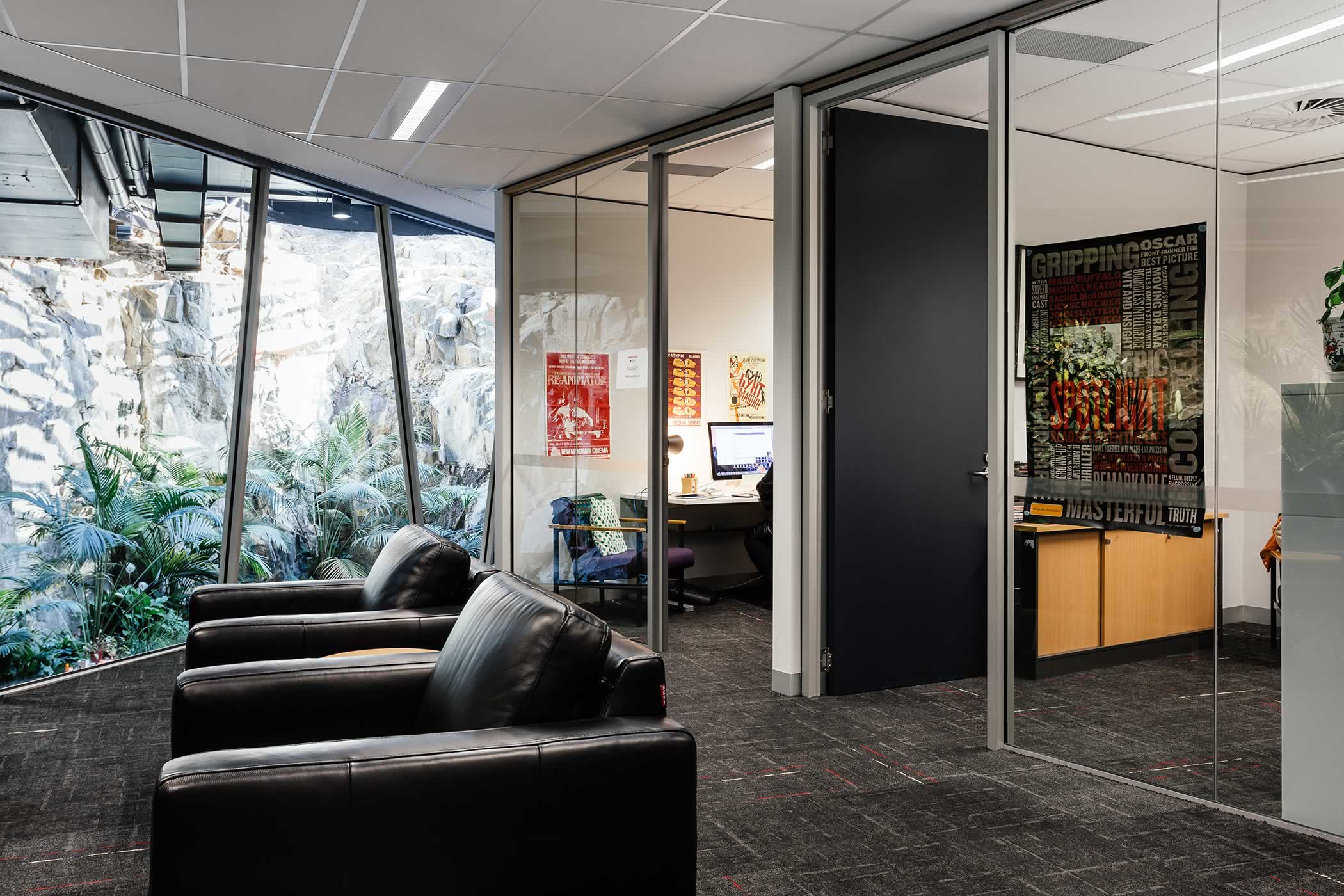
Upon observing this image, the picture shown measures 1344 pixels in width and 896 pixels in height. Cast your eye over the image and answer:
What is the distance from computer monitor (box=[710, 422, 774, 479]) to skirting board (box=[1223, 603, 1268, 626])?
15.6ft

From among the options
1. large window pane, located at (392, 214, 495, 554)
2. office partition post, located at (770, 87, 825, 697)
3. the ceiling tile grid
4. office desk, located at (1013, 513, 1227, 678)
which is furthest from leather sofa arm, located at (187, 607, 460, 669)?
large window pane, located at (392, 214, 495, 554)

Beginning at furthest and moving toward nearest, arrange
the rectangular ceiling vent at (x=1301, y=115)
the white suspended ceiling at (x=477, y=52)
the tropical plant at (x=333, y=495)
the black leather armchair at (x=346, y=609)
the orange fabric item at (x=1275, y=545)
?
the tropical plant at (x=333, y=495), the white suspended ceiling at (x=477, y=52), the black leather armchair at (x=346, y=609), the orange fabric item at (x=1275, y=545), the rectangular ceiling vent at (x=1301, y=115)

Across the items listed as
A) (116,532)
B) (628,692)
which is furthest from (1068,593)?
(116,532)

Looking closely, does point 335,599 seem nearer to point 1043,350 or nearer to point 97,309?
point 97,309

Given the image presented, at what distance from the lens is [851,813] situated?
3.32 metres

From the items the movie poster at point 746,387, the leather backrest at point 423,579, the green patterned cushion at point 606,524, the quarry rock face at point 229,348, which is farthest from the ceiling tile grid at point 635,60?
the movie poster at point 746,387

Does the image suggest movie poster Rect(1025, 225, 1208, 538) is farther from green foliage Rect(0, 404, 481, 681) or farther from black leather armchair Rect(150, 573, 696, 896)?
green foliage Rect(0, 404, 481, 681)

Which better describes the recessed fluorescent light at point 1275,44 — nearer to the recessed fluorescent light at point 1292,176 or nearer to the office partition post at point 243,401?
the recessed fluorescent light at point 1292,176

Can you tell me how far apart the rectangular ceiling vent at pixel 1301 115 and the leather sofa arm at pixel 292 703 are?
2.85 metres

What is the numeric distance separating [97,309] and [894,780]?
173 inches

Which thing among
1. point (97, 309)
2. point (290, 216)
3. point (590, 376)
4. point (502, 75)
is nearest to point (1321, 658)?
point (502, 75)

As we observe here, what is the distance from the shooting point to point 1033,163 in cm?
390

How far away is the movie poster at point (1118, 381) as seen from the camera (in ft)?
11.1

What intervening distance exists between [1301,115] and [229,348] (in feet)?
17.4
